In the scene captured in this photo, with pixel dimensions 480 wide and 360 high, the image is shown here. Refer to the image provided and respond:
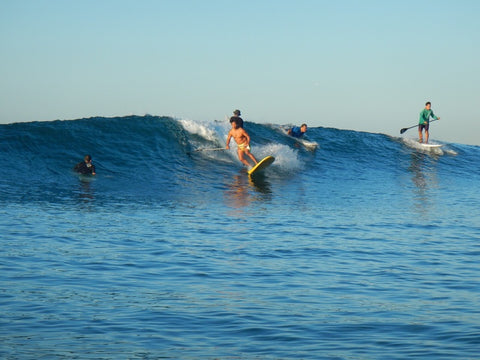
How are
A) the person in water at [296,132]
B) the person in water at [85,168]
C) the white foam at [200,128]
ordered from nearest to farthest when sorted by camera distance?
the person in water at [85,168] → the white foam at [200,128] → the person in water at [296,132]

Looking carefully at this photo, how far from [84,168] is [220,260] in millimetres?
10201

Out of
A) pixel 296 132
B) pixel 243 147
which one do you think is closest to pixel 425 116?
pixel 296 132

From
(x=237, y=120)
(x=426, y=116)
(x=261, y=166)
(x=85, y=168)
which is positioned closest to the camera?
(x=85, y=168)

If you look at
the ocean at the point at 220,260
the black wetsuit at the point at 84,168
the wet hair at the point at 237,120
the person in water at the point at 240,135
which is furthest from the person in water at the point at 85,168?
the wet hair at the point at 237,120

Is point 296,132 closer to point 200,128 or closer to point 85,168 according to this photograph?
point 200,128

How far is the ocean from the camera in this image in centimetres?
570

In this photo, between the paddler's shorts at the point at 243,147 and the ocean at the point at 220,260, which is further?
the paddler's shorts at the point at 243,147

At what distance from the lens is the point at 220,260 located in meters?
8.96

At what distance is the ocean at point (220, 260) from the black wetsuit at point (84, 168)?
0.29 m

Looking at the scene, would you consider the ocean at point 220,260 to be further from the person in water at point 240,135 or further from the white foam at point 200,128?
the white foam at point 200,128

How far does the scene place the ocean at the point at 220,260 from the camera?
18.7 ft

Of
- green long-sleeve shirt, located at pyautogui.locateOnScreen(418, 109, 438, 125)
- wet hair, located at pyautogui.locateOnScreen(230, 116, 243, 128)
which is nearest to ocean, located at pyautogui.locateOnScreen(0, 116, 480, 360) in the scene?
wet hair, located at pyautogui.locateOnScreen(230, 116, 243, 128)

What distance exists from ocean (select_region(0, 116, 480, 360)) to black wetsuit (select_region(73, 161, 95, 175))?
29cm

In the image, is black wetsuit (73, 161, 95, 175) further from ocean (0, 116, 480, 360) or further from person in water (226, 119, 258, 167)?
person in water (226, 119, 258, 167)
